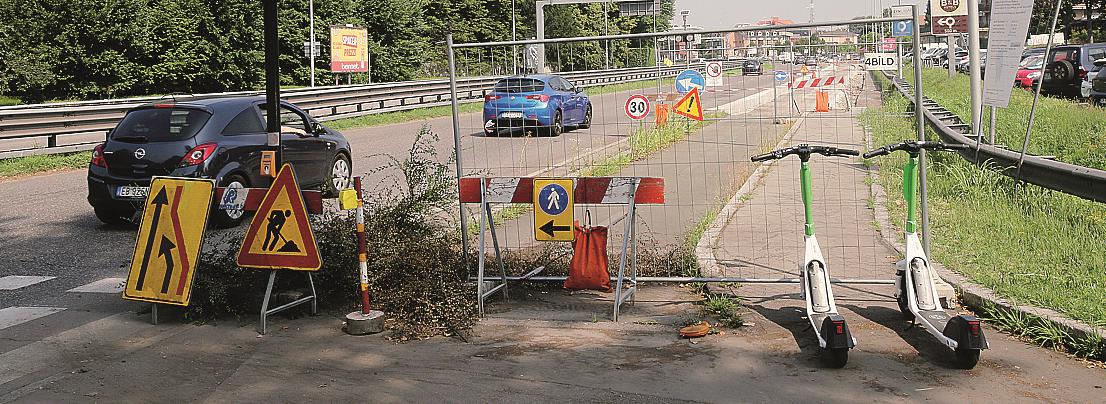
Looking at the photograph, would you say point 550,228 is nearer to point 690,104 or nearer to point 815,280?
point 690,104

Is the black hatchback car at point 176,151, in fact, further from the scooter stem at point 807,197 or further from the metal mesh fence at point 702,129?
the scooter stem at point 807,197

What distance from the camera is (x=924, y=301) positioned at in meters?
6.45

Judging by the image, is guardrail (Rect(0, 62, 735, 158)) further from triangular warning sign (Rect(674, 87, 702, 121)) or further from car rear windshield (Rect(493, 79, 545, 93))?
triangular warning sign (Rect(674, 87, 702, 121))

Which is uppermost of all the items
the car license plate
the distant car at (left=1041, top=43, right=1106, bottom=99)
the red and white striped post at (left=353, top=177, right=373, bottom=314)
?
the distant car at (left=1041, top=43, right=1106, bottom=99)

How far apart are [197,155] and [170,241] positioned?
156 inches

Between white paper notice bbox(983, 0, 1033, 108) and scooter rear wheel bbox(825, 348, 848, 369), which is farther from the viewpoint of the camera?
white paper notice bbox(983, 0, 1033, 108)

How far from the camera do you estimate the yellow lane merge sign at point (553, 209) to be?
7340 millimetres

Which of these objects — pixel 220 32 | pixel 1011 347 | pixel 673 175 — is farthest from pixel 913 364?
pixel 220 32

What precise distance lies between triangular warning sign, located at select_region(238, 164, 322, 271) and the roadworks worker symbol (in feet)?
1.20

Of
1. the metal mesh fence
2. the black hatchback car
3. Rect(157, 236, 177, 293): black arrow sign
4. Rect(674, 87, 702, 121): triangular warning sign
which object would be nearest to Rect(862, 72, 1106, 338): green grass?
the metal mesh fence

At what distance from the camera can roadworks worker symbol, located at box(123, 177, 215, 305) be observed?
725cm

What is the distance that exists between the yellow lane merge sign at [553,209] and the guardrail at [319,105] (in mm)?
1435

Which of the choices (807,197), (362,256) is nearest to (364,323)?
(362,256)

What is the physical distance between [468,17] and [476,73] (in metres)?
60.4
